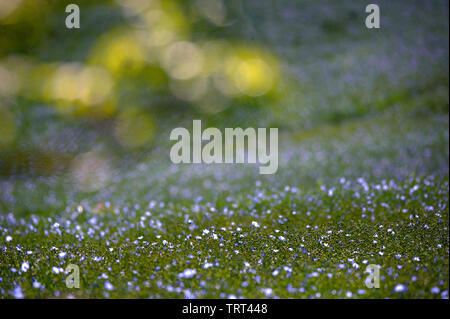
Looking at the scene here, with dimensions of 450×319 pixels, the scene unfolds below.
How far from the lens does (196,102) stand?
17.1m

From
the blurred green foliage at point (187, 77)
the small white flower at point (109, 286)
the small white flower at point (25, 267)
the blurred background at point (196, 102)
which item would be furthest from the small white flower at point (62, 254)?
the blurred green foliage at point (187, 77)

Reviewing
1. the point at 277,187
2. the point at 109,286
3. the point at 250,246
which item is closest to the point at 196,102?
the point at 277,187

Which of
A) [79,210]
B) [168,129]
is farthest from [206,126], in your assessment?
[79,210]

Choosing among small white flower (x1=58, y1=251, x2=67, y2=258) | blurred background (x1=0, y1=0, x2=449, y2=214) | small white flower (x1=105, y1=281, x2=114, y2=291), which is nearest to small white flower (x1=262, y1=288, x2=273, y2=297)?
small white flower (x1=105, y1=281, x2=114, y2=291)

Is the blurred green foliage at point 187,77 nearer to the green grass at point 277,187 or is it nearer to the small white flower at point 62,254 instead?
the green grass at point 277,187

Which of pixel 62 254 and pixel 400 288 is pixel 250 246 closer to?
pixel 400 288

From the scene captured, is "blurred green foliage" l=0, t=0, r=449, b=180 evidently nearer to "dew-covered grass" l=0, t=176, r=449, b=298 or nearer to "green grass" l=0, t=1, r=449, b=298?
"green grass" l=0, t=1, r=449, b=298

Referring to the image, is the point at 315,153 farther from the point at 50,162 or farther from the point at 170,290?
the point at 50,162

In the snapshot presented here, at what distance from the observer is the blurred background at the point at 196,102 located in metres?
11.6

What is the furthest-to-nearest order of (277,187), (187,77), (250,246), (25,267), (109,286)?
(187,77) → (277,187) → (250,246) → (25,267) → (109,286)

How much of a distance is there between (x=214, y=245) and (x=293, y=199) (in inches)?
119

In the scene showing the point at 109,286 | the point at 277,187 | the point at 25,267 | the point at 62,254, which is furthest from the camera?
the point at 277,187

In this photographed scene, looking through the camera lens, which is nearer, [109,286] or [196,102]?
[109,286]

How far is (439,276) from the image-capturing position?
5426 millimetres
